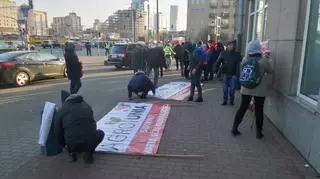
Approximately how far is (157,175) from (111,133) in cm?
209

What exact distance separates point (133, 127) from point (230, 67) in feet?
11.5

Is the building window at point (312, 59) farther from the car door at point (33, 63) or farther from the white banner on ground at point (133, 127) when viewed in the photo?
the car door at point (33, 63)

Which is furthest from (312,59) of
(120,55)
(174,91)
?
(120,55)

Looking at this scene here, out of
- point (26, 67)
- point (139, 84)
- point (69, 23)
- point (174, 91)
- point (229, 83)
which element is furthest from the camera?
point (69, 23)

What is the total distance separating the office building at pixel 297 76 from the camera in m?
5.07

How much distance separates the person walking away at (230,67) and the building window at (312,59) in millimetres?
2883

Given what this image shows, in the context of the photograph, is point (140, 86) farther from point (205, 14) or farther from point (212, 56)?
point (205, 14)

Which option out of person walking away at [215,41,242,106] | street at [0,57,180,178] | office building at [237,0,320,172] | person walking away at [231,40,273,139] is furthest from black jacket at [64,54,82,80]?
office building at [237,0,320,172]

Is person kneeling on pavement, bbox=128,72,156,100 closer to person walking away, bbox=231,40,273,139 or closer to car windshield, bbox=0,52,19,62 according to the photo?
person walking away, bbox=231,40,273,139

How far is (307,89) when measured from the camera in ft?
18.8

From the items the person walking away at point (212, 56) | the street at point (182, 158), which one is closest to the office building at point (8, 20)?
the person walking away at point (212, 56)

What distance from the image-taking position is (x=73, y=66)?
9906 millimetres

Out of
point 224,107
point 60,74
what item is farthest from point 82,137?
point 60,74

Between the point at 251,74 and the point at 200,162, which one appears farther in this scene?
the point at 251,74
